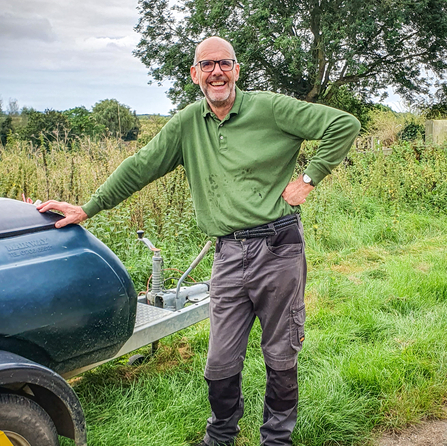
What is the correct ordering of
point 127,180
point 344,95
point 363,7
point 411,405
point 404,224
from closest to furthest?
point 127,180 < point 411,405 < point 404,224 < point 363,7 < point 344,95

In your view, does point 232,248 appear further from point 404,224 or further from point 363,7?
point 363,7

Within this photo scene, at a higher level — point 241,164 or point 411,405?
point 241,164

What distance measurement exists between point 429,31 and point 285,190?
2542 centimetres

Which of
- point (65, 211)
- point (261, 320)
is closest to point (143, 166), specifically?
point (65, 211)

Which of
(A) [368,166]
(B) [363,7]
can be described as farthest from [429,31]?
(A) [368,166]

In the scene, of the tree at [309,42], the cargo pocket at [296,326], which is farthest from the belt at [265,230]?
the tree at [309,42]

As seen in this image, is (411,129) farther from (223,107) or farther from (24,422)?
(24,422)

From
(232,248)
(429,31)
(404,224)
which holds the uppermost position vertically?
(429,31)

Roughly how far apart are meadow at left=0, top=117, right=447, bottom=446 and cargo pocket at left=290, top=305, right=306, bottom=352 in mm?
561

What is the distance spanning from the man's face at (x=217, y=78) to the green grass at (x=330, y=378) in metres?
1.70

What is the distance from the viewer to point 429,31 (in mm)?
24516

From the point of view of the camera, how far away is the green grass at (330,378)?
9.21 ft

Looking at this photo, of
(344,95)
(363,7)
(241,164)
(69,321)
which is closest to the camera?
(69,321)

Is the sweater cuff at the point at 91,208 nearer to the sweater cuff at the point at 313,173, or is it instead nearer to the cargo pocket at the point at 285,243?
the cargo pocket at the point at 285,243
